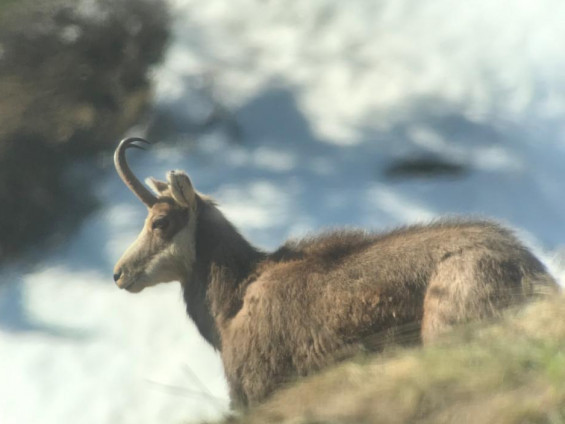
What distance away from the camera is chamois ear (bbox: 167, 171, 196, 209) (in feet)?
33.9

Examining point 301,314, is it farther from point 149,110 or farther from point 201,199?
point 149,110

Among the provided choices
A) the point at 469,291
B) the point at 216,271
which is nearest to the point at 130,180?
the point at 216,271

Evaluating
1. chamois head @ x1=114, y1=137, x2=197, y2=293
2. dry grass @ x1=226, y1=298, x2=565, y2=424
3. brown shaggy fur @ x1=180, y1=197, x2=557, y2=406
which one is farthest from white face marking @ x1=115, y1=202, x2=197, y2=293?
dry grass @ x1=226, y1=298, x2=565, y2=424

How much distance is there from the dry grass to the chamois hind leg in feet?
3.96

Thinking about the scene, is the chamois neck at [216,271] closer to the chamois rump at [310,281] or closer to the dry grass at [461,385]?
the chamois rump at [310,281]

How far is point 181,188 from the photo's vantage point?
34.1 feet

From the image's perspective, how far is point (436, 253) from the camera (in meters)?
8.48

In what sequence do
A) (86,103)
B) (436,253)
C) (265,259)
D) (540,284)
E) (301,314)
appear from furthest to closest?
(86,103) → (265,259) → (301,314) → (436,253) → (540,284)

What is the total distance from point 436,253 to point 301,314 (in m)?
1.62

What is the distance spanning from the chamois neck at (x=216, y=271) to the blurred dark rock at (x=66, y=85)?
15.5 feet

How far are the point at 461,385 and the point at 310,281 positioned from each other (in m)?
3.91

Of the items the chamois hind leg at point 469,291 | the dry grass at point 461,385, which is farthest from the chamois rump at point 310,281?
the dry grass at point 461,385

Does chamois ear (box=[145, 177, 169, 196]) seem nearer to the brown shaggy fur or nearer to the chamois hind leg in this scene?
the brown shaggy fur

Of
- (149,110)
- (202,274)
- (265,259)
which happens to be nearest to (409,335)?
(265,259)
